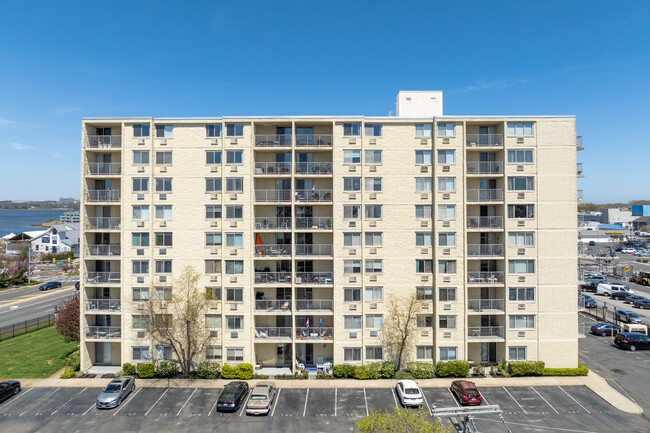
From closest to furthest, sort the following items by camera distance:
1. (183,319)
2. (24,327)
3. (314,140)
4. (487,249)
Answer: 1. (183,319)
2. (487,249)
3. (314,140)
4. (24,327)

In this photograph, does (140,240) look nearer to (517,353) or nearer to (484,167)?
(484,167)

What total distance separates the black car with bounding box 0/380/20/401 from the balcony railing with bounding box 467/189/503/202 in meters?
40.8

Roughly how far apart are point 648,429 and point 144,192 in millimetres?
41990

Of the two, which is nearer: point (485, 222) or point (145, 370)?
point (145, 370)

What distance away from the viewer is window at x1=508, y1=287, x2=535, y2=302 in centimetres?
3344

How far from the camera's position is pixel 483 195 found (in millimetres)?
34219

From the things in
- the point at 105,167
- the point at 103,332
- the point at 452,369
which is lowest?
the point at 452,369

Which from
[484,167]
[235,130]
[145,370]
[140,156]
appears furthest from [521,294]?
[140,156]

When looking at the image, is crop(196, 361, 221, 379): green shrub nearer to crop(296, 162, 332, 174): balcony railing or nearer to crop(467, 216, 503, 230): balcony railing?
crop(296, 162, 332, 174): balcony railing

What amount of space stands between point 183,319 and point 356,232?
17.2 m

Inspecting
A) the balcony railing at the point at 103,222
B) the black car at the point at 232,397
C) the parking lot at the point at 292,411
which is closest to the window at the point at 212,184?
the balcony railing at the point at 103,222

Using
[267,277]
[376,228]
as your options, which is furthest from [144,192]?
[376,228]

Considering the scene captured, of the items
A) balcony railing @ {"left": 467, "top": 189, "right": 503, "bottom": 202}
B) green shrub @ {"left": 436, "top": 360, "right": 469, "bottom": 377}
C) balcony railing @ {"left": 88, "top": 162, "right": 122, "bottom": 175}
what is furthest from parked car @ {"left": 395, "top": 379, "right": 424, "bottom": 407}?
balcony railing @ {"left": 88, "top": 162, "right": 122, "bottom": 175}

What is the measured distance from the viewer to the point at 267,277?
34.2 metres
